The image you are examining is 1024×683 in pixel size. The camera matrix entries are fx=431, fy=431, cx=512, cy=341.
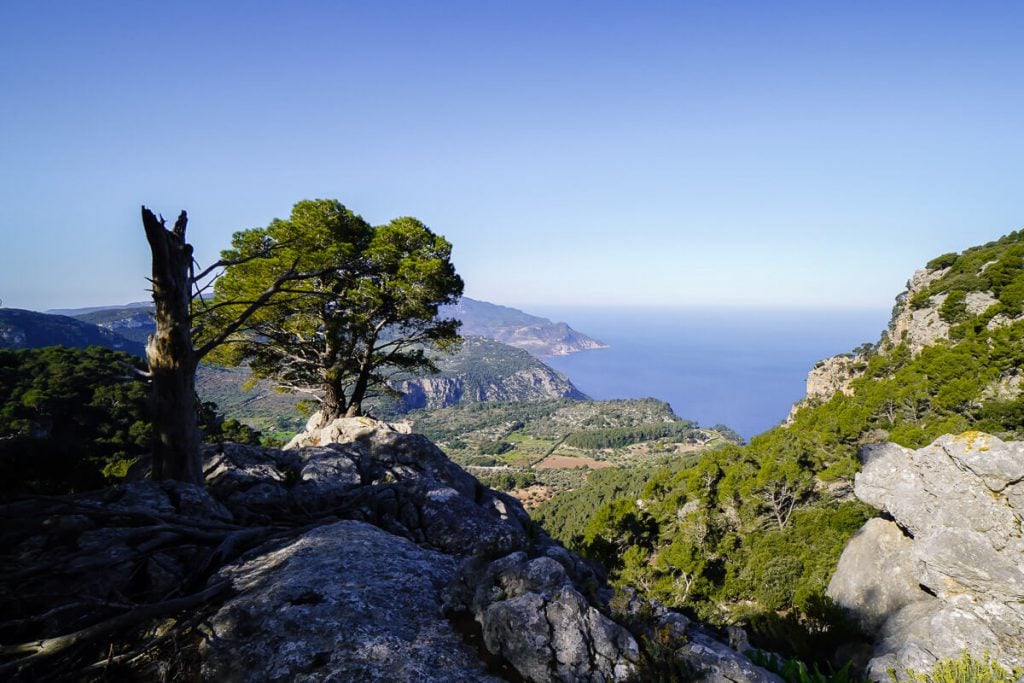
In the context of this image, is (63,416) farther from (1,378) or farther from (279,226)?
(279,226)

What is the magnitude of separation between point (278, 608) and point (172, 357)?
13.3 feet

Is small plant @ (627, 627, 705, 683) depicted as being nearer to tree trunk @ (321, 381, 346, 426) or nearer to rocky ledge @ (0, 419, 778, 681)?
rocky ledge @ (0, 419, 778, 681)

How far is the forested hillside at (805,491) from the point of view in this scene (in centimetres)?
1817

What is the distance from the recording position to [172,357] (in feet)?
20.5

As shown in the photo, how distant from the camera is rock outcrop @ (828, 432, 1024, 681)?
29.8 feet

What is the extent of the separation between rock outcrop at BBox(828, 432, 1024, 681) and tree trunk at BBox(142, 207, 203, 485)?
12156 mm

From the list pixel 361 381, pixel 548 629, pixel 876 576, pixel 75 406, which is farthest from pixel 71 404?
pixel 876 576

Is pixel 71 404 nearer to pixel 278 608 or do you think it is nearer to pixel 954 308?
pixel 278 608

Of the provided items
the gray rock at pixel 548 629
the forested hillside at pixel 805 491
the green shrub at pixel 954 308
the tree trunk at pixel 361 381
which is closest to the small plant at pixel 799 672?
the gray rock at pixel 548 629

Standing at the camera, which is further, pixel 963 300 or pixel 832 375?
pixel 832 375

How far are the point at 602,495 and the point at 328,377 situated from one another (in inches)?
2930

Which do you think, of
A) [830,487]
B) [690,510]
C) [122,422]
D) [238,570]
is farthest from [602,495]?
[238,570]

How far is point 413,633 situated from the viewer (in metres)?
4.27

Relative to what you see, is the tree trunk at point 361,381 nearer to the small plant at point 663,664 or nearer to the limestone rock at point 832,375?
the small plant at point 663,664
